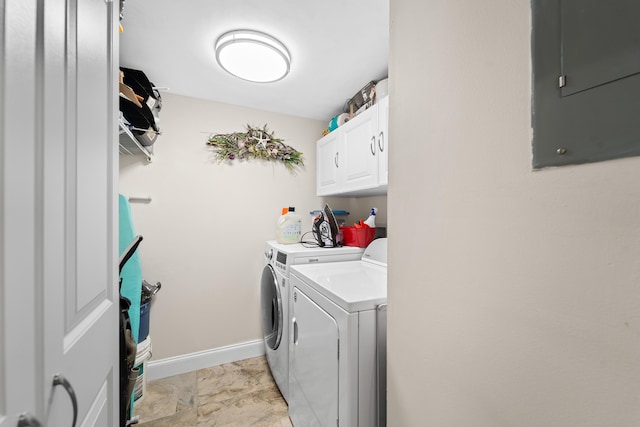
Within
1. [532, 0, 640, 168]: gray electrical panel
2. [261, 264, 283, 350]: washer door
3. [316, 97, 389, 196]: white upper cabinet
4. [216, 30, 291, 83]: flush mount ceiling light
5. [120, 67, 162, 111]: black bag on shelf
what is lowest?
[261, 264, 283, 350]: washer door

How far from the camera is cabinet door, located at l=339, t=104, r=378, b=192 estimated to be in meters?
1.66

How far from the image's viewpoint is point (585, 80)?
37 cm

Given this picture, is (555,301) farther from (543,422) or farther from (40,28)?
(40,28)

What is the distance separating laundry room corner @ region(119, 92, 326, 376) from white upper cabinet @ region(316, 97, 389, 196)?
0.45 metres

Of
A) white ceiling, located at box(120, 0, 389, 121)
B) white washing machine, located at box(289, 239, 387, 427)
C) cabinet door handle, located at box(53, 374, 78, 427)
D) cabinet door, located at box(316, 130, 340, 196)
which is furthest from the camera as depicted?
cabinet door, located at box(316, 130, 340, 196)

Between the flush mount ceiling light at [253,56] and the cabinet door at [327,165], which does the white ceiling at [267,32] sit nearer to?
the flush mount ceiling light at [253,56]

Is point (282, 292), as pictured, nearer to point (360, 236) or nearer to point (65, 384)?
point (360, 236)

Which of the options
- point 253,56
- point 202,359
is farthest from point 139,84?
point 202,359

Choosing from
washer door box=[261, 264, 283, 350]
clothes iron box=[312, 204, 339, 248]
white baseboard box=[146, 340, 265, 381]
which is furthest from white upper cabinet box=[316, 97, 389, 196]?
white baseboard box=[146, 340, 265, 381]

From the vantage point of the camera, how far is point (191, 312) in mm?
2104

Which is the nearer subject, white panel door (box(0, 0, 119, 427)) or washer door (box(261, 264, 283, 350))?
white panel door (box(0, 0, 119, 427))

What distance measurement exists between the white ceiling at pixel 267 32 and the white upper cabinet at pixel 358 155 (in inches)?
13.5

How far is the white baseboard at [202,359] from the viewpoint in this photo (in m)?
1.97

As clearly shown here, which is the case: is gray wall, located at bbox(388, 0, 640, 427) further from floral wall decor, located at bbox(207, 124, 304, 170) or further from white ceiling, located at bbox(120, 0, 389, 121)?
floral wall decor, located at bbox(207, 124, 304, 170)
